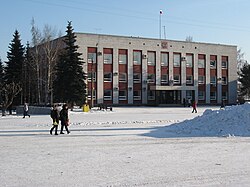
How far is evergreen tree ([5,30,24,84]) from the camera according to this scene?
2286 inches

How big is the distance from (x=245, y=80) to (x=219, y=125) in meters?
61.1

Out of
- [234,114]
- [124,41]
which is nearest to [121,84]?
[124,41]

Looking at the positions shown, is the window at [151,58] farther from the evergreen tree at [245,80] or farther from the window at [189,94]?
the evergreen tree at [245,80]

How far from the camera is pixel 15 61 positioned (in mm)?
59250

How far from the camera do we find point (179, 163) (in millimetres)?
10094

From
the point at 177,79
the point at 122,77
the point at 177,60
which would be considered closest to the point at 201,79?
the point at 177,79

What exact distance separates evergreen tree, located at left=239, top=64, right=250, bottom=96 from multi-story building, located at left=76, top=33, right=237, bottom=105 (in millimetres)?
2912

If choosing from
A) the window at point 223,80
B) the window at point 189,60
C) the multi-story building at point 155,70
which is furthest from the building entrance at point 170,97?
the window at point 223,80

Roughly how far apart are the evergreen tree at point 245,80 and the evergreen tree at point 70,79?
137 ft

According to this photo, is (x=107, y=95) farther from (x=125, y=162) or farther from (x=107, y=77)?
(x=125, y=162)

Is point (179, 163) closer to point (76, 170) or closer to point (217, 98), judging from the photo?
point (76, 170)

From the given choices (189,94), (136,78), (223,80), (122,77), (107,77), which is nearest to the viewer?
(107,77)

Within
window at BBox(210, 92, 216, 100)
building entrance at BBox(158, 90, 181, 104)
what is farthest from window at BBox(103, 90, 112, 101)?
window at BBox(210, 92, 216, 100)

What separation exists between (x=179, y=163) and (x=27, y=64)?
2080 inches
